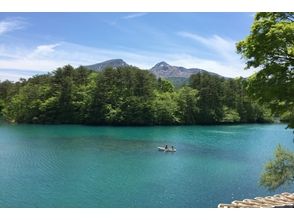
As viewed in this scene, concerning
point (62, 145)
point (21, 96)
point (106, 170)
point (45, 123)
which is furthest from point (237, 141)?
point (21, 96)

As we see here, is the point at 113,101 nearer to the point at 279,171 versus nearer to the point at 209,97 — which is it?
the point at 209,97

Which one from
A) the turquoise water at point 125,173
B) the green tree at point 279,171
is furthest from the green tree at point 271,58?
the turquoise water at point 125,173

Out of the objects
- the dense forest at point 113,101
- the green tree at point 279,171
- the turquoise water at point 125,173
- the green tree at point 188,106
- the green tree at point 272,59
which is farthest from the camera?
the green tree at point 188,106

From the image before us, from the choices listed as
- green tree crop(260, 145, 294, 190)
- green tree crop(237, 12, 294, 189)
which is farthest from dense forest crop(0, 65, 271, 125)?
green tree crop(237, 12, 294, 189)

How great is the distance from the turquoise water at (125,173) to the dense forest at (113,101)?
31717mm

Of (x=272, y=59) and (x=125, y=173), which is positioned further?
(x=125, y=173)

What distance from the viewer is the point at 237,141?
58.1m

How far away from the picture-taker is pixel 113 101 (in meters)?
86.6

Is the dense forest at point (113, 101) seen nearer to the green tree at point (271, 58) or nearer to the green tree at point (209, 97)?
the green tree at point (209, 97)

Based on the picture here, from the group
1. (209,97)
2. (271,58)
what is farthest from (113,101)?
(271,58)

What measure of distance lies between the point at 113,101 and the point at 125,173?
180 feet

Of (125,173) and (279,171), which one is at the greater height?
(279,171)

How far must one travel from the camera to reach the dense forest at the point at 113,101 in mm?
85438

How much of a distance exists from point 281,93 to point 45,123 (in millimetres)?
77406
